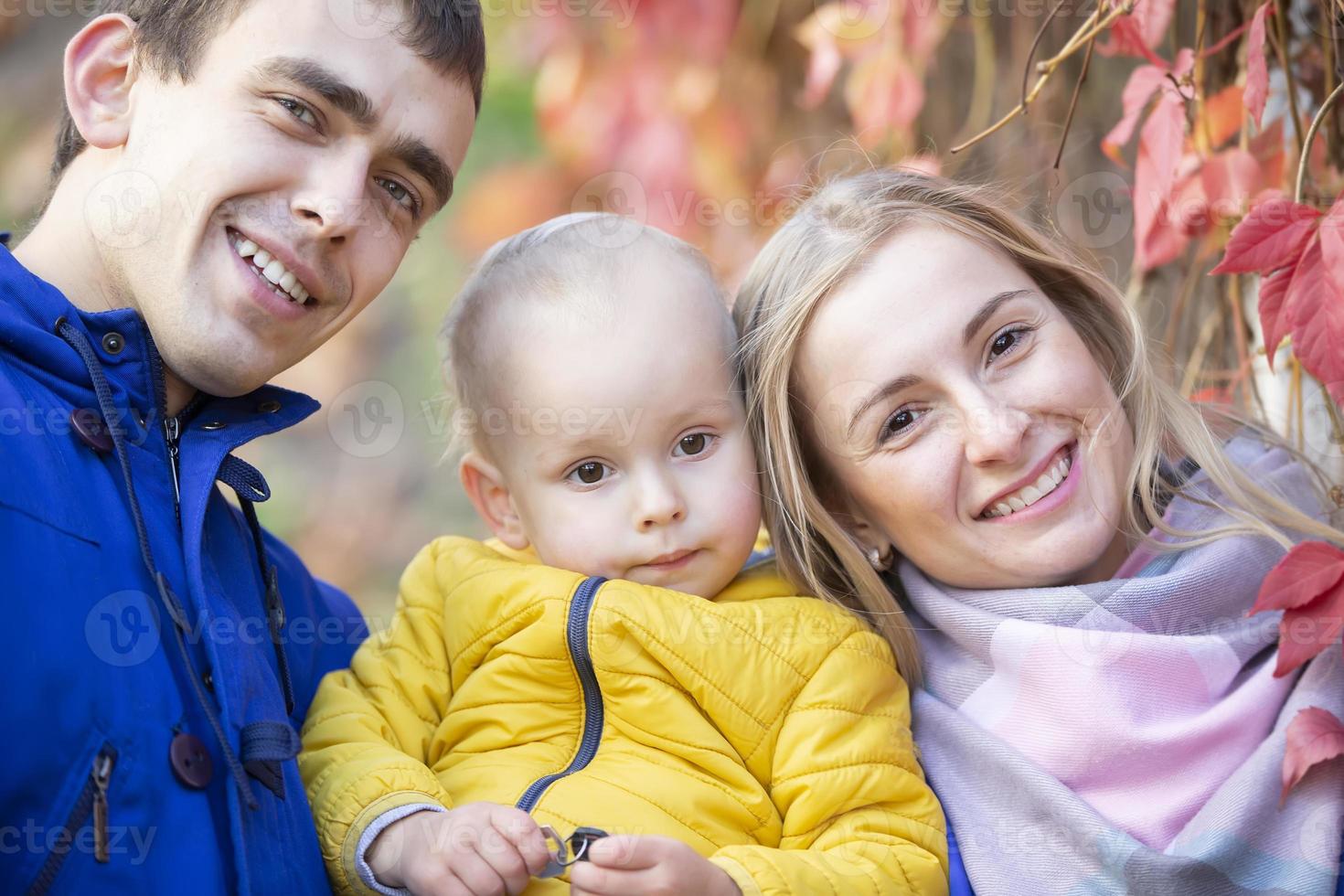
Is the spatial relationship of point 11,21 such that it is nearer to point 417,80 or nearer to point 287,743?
point 417,80

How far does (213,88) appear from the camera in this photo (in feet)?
4.62

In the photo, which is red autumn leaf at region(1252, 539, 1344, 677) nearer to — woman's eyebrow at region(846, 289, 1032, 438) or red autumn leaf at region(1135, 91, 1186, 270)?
woman's eyebrow at region(846, 289, 1032, 438)

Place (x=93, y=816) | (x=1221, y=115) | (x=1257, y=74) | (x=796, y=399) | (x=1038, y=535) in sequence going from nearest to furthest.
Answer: (x=93, y=816) → (x=1257, y=74) → (x=1038, y=535) → (x=796, y=399) → (x=1221, y=115)

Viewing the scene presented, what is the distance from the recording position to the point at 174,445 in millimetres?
1406

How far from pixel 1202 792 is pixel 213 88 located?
4.59ft

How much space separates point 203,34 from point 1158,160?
1286 millimetres

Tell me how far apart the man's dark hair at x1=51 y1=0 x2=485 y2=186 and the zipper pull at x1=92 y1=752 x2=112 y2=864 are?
76cm

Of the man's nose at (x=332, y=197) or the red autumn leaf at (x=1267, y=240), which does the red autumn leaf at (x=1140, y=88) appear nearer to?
the red autumn leaf at (x=1267, y=240)

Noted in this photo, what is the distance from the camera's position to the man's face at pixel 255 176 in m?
1.39

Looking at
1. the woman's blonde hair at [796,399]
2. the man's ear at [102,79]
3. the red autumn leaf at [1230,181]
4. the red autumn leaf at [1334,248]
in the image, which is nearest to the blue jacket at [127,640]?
the man's ear at [102,79]

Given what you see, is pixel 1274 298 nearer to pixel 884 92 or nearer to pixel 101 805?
pixel 101 805

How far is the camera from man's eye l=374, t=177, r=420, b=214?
1.54 metres

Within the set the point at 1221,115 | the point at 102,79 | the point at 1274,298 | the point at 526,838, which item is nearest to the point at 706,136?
the point at 1221,115

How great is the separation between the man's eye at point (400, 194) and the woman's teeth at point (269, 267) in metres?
0.17
